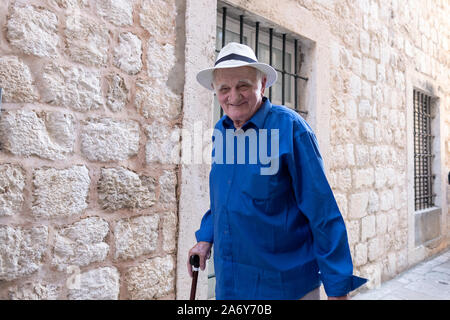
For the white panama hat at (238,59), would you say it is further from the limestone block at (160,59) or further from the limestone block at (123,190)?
the limestone block at (123,190)

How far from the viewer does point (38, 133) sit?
162 centimetres

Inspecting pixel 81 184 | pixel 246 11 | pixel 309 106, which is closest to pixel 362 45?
pixel 309 106

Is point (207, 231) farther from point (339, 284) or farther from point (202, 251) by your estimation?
point (339, 284)

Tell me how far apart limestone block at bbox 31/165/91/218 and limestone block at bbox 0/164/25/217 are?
0.06m

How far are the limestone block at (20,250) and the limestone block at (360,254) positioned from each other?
322 centimetres

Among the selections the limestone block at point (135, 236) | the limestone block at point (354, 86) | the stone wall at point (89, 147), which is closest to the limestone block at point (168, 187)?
the stone wall at point (89, 147)

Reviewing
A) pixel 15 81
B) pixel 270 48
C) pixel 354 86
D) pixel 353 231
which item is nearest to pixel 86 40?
pixel 15 81

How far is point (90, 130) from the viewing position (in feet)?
5.95

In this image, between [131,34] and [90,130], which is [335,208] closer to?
[90,130]

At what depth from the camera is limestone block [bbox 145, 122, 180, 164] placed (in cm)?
208

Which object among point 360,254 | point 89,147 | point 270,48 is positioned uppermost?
point 270,48

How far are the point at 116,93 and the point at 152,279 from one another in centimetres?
113

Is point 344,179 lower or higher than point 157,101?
lower

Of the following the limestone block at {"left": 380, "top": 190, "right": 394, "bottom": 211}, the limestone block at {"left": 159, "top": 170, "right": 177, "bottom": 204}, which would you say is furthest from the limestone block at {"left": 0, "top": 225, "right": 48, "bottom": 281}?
the limestone block at {"left": 380, "top": 190, "right": 394, "bottom": 211}
